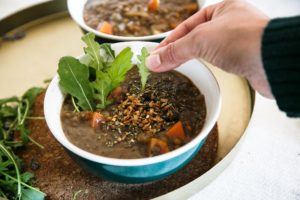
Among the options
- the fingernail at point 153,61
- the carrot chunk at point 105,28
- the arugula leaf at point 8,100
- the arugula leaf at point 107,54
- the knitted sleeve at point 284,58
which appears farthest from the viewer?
the carrot chunk at point 105,28

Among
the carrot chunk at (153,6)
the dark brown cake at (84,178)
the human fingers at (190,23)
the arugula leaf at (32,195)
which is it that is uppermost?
the human fingers at (190,23)

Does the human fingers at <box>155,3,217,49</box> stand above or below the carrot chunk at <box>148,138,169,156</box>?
above

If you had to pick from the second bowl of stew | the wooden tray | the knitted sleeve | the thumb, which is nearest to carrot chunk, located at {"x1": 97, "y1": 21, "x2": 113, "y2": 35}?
the wooden tray

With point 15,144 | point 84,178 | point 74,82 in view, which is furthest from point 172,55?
point 15,144

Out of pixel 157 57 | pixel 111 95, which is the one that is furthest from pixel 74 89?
pixel 157 57

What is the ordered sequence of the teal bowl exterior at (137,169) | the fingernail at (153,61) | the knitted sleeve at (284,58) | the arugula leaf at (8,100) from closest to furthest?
1. the knitted sleeve at (284,58)
2. the teal bowl exterior at (137,169)
3. the fingernail at (153,61)
4. the arugula leaf at (8,100)

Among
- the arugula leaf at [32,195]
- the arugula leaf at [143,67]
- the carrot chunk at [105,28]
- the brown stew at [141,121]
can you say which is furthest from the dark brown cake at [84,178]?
the carrot chunk at [105,28]

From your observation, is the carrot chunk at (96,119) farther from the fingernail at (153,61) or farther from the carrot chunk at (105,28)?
the carrot chunk at (105,28)

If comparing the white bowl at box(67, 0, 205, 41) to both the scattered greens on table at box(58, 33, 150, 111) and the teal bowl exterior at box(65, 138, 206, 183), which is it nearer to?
the scattered greens on table at box(58, 33, 150, 111)
